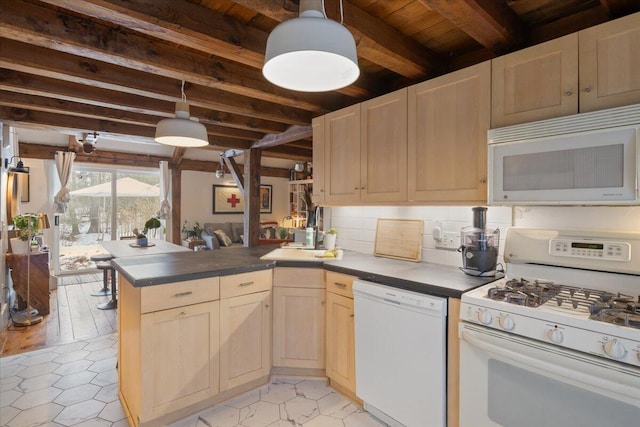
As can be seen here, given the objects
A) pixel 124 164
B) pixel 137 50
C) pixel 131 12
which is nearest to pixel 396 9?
pixel 131 12

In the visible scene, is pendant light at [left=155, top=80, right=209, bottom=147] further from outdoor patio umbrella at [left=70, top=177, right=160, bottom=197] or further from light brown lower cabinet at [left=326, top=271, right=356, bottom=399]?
outdoor patio umbrella at [left=70, top=177, right=160, bottom=197]

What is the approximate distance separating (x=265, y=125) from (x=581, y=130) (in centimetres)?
307

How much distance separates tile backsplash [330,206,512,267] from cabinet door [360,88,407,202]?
286 mm

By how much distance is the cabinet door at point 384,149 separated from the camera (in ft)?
7.44

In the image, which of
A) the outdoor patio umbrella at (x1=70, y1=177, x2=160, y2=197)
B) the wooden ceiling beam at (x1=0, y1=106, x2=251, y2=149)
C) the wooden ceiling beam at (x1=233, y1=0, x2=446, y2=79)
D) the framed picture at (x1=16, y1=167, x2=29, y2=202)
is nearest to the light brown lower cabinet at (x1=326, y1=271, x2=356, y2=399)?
the wooden ceiling beam at (x1=233, y1=0, x2=446, y2=79)

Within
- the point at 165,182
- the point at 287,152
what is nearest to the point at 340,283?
the point at 287,152

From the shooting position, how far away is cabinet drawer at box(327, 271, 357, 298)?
2189mm

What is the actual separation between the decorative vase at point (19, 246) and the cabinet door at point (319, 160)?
358 cm

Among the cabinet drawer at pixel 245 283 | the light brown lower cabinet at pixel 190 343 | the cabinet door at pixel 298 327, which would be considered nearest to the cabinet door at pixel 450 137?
the cabinet door at pixel 298 327

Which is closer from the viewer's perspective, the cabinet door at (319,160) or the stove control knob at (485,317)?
the stove control knob at (485,317)

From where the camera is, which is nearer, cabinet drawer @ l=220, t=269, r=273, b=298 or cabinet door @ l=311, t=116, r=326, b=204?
cabinet drawer @ l=220, t=269, r=273, b=298

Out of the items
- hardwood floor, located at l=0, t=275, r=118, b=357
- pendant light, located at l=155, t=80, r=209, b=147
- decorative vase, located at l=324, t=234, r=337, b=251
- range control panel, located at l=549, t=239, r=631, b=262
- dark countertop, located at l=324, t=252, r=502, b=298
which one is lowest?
hardwood floor, located at l=0, t=275, r=118, b=357

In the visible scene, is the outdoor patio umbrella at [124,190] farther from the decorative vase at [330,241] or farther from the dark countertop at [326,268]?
the decorative vase at [330,241]

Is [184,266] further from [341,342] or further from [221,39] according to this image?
[221,39]
